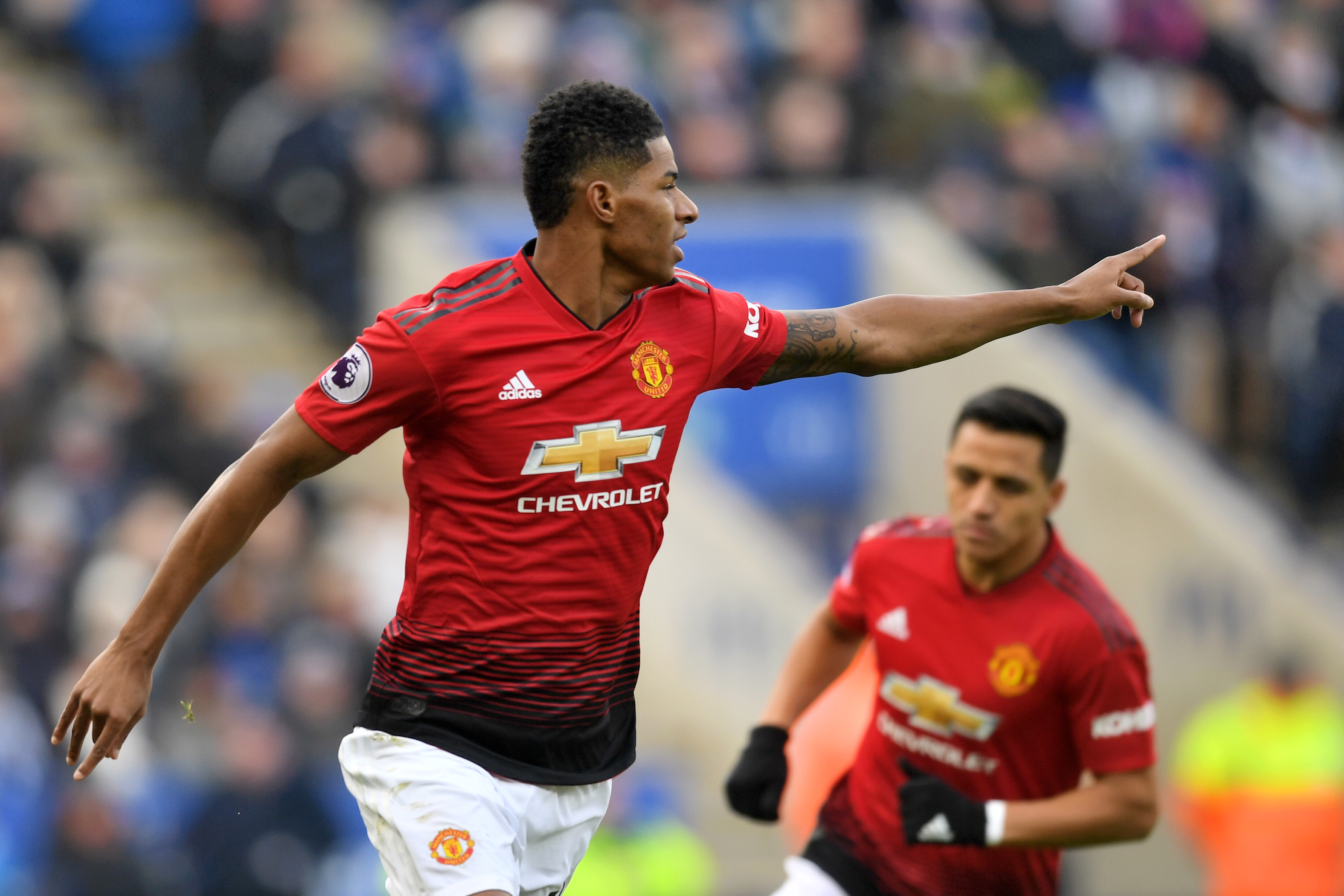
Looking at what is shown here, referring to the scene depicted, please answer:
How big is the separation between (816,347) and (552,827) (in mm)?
1254

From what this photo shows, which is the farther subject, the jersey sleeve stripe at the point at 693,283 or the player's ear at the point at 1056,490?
the player's ear at the point at 1056,490

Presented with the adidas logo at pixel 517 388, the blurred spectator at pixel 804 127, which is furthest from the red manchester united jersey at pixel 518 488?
the blurred spectator at pixel 804 127

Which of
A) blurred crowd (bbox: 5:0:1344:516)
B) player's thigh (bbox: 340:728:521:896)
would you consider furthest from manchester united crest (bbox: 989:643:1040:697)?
blurred crowd (bbox: 5:0:1344:516)

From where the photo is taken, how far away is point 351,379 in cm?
398

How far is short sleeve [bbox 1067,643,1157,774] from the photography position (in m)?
5.02

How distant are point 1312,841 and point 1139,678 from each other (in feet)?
19.1

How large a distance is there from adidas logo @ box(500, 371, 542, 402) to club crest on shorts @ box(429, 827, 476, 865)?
92 centimetres

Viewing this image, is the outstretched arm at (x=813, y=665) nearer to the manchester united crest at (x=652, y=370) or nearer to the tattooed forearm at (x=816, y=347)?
the tattooed forearm at (x=816, y=347)

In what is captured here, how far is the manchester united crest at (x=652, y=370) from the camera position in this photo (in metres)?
4.25

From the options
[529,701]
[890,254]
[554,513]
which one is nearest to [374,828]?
[529,701]

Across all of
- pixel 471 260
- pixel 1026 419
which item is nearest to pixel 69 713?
pixel 1026 419

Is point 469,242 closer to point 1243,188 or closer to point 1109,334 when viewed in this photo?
point 1109,334

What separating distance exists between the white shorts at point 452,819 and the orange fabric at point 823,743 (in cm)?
188

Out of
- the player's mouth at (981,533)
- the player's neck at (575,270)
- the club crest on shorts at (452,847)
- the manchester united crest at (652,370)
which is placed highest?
the player's neck at (575,270)
